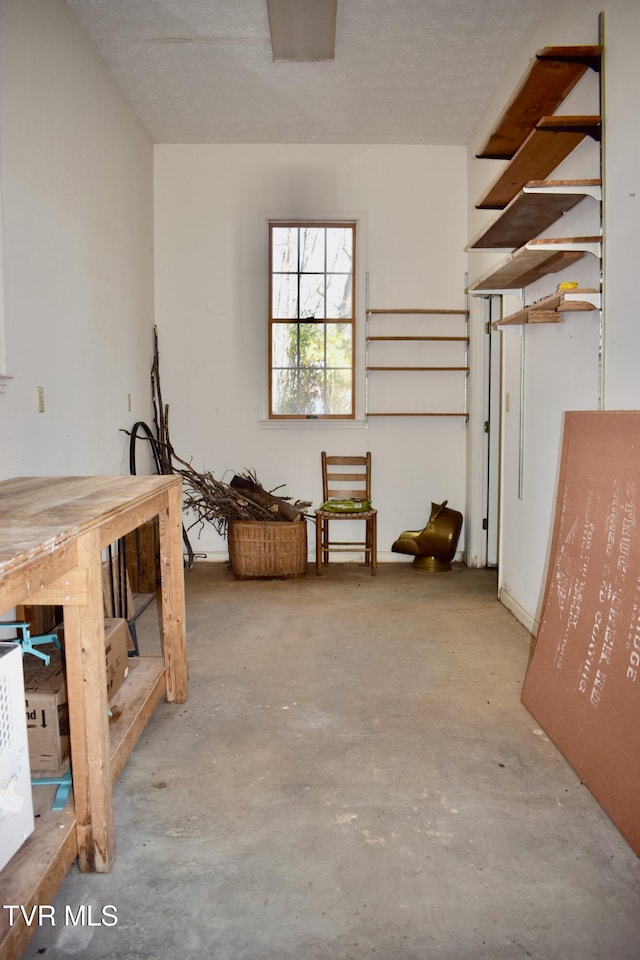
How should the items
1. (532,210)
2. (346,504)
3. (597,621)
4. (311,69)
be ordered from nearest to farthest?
(597,621) < (532,210) < (311,69) < (346,504)

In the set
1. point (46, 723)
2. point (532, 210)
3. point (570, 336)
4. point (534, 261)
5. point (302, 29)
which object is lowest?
point (46, 723)

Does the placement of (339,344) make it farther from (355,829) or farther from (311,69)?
(355,829)

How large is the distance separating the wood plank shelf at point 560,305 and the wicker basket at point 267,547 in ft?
7.16

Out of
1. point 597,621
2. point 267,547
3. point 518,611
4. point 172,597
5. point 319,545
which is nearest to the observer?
point 597,621

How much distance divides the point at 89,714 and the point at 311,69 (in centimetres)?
388

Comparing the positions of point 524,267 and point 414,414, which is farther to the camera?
point 414,414

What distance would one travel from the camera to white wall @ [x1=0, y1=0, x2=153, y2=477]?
109 inches

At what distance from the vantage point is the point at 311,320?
17.2 feet

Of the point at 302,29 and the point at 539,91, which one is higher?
the point at 302,29

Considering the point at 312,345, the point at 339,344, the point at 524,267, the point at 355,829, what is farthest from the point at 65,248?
the point at 355,829

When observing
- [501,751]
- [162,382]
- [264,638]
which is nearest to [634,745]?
[501,751]

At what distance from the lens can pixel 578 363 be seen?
287 centimetres

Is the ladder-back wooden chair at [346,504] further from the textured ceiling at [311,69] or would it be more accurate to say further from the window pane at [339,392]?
the textured ceiling at [311,69]

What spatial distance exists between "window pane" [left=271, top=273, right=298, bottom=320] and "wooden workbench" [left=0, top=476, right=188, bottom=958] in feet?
11.0
